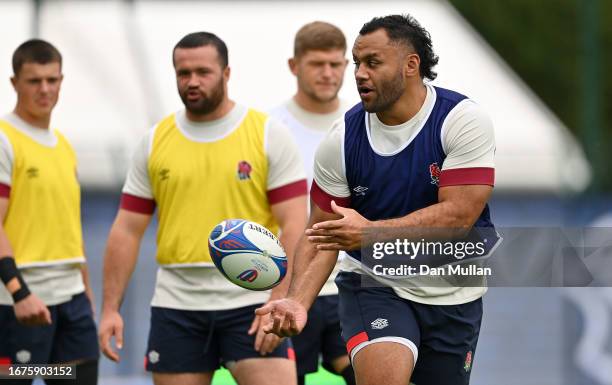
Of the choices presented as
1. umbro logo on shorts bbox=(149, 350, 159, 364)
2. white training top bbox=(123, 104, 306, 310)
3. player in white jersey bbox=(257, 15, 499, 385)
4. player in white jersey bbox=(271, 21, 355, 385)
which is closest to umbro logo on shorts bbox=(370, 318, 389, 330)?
player in white jersey bbox=(257, 15, 499, 385)

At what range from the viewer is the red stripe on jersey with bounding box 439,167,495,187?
19.6 feet

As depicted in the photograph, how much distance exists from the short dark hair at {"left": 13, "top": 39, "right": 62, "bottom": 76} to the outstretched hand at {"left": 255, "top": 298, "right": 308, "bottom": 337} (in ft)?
8.95

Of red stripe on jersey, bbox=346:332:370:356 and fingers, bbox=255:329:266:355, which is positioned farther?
fingers, bbox=255:329:266:355

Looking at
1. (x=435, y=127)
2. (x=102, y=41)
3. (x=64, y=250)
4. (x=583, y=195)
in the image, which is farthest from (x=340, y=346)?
(x=102, y=41)

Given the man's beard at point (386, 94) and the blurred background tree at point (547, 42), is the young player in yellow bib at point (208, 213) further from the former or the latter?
the blurred background tree at point (547, 42)

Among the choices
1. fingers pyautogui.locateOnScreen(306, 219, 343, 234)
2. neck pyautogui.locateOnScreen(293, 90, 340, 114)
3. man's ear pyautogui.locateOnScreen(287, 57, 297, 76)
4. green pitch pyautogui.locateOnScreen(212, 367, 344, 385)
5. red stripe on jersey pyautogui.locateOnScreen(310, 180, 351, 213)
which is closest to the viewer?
fingers pyautogui.locateOnScreen(306, 219, 343, 234)

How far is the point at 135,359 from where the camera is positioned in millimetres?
11266

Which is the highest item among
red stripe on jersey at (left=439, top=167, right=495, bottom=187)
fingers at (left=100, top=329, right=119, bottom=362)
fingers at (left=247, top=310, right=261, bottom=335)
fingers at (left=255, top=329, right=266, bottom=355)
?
red stripe on jersey at (left=439, top=167, right=495, bottom=187)

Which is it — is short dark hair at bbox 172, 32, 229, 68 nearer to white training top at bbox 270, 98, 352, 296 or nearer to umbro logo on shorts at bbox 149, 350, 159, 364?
white training top at bbox 270, 98, 352, 296

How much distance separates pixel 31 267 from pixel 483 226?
2.89m

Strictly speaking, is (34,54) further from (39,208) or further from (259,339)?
(259,339)

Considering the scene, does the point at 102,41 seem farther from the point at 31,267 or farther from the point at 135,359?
the point at 31,267

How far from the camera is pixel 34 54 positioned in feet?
26.4

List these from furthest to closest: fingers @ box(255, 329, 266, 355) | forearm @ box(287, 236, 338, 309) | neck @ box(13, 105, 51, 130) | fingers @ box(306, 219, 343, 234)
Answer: neck @ box(13, 105, 51, 130), fingers @ box(255, 329, 266, 355), forearm @ box(287, 236, 338, 309), fingers @ box(306, 219, 343, 234)
